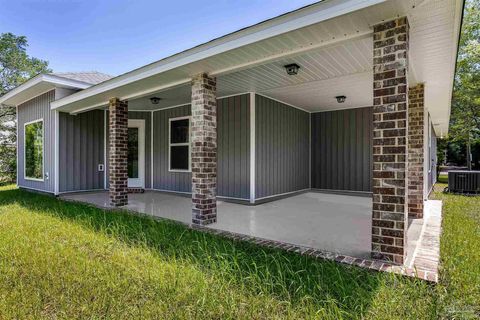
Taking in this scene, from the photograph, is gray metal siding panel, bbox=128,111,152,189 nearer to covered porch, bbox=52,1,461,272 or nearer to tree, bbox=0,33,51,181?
covered porch, bbox=52,1,461,272

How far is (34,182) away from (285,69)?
8576 mm

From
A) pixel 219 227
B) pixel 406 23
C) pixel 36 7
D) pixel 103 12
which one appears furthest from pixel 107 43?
pixel 406 23

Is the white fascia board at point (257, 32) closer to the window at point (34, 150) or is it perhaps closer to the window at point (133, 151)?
the window at point (133, 151)

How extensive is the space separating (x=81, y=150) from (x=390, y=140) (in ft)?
26.8

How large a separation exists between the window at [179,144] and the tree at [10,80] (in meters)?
10.7

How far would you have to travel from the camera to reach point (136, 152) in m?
9.16

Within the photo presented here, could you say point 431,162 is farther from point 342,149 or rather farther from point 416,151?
point 416,151

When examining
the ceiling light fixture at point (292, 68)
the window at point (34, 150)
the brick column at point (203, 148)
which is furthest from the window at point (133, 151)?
the ceiling light fixture at point (292, 68)

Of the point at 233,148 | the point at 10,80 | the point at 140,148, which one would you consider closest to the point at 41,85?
the point at 140,148

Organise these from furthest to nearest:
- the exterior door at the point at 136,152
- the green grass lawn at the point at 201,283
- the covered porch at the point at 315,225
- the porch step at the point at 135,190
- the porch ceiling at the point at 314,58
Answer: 1. the exterior door at the point at 136,152
2. the porch step at the point at 135,190
3. the covered porch at the point at 315,225
4. the porch ceiling at the point at 314,58
5. the green grass lawn at the point at 201,283

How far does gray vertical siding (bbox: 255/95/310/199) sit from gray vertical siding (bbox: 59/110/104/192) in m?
5.07

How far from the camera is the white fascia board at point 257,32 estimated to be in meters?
2.75

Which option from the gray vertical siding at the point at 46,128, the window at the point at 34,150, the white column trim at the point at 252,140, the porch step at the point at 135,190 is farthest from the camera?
the porch step at the point at 135,190

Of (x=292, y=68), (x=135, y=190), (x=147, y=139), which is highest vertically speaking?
(x=292, y=68)
